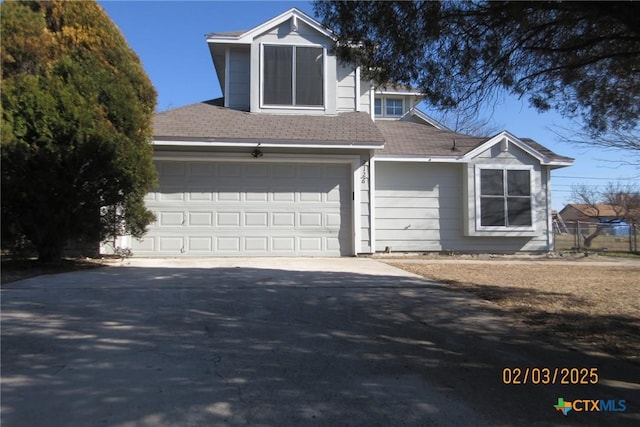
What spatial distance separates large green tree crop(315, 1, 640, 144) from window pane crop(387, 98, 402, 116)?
16.5 metres

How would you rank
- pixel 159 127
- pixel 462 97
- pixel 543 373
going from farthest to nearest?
pixel 159 127
pixel 462 97
pixel 543 373

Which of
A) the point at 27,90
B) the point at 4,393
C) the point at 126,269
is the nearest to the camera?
the point at 4,393

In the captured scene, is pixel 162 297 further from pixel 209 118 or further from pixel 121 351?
pixel 209 118

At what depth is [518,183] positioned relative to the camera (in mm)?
14445

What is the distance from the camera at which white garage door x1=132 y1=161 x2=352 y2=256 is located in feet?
40.9

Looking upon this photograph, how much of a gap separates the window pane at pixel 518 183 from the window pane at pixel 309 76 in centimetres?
589

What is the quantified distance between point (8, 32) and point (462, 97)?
9.38 metres

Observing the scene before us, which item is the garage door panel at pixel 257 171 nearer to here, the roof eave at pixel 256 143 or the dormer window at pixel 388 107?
the roof eave at pixel 256 143

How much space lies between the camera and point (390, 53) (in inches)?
241

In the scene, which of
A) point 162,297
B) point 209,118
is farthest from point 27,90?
point 209,118

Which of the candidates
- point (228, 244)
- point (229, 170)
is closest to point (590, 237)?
point (228, 244)

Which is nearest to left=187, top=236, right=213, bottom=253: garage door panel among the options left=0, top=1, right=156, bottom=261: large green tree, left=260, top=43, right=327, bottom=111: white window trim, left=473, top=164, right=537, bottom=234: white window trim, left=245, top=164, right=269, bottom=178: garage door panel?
left=245, top=164, right=269, bottom=178: garage door panel

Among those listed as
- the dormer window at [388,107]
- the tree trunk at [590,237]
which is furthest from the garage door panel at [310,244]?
the tree trunk at [590,237]

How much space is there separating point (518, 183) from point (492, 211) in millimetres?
1184
